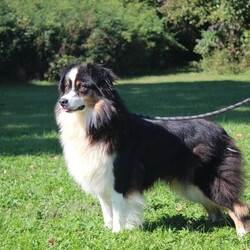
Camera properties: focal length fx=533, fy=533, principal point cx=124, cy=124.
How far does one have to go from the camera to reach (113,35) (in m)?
25.9

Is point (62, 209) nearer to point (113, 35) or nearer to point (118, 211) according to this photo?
point (118, 211)

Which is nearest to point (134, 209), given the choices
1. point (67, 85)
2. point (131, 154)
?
point (131, 154)

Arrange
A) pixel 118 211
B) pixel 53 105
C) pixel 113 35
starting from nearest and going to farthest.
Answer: pixel 118 211, pixel 53 105, pixel 113 35

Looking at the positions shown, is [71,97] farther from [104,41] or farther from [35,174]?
[104,41]

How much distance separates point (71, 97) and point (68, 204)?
1.92 m

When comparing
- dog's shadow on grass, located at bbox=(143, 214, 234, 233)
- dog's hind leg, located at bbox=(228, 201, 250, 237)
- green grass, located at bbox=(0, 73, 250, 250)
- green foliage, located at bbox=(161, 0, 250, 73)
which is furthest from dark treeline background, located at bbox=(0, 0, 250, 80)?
dog's hind leg, located at bbox=(228, 201, 250, 237)

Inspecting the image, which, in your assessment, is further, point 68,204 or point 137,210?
point 68,204

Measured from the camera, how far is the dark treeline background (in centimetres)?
2427

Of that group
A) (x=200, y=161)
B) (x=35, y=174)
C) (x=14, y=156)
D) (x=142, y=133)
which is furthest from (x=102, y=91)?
(x=14, y=156)

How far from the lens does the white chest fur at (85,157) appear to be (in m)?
4.94

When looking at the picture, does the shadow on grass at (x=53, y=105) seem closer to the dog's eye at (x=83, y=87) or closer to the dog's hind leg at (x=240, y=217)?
the dog's eye at (x=83, y=87)

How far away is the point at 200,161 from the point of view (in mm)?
5109

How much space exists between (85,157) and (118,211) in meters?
0.62

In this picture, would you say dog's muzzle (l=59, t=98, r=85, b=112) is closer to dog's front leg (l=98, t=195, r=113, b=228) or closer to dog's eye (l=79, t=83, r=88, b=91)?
dog's eye (l=79, t=83, r=88, b=91)
